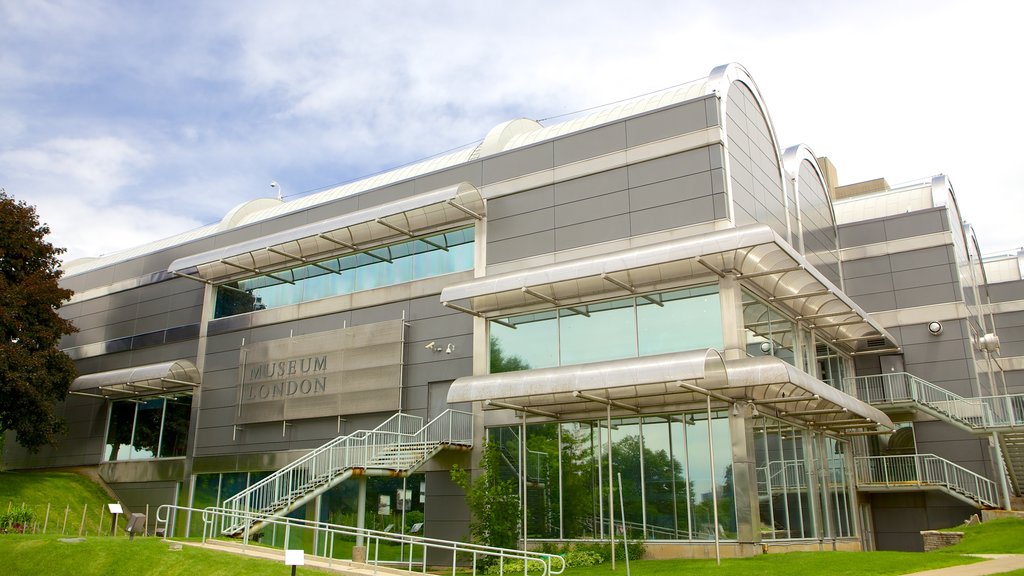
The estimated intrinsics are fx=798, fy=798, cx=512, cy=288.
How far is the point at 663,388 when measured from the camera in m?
19.9

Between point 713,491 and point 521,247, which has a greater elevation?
point 521,247

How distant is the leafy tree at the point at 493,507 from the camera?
22.1m

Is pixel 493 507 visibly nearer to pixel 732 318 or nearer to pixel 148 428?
pixel 732 318

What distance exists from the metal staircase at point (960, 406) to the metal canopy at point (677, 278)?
3.75 m

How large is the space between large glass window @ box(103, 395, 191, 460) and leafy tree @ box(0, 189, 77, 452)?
2249 mm

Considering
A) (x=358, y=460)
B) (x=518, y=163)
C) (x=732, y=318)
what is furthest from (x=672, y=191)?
(x=358, y=460)

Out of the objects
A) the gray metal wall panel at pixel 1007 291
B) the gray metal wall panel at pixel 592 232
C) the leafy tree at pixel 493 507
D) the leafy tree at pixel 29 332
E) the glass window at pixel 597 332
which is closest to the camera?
the leafy tree at pixel 493 507

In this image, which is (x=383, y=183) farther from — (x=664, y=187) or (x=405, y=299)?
(x=664, y=187)

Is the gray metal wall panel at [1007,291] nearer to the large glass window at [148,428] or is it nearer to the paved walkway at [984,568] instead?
the paved walkway at [984,568]

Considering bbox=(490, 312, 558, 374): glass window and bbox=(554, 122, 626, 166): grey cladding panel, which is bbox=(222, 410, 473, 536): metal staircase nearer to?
bbox=(490, 312, 558, 374): glass window

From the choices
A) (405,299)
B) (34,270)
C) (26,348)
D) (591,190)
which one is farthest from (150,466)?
(591,190)

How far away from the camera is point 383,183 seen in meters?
32.4

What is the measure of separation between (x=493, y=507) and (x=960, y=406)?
17.1 metres

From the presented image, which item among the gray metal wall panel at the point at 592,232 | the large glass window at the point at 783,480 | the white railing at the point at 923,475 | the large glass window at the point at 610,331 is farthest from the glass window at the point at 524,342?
the white railing at the point at 923,475
